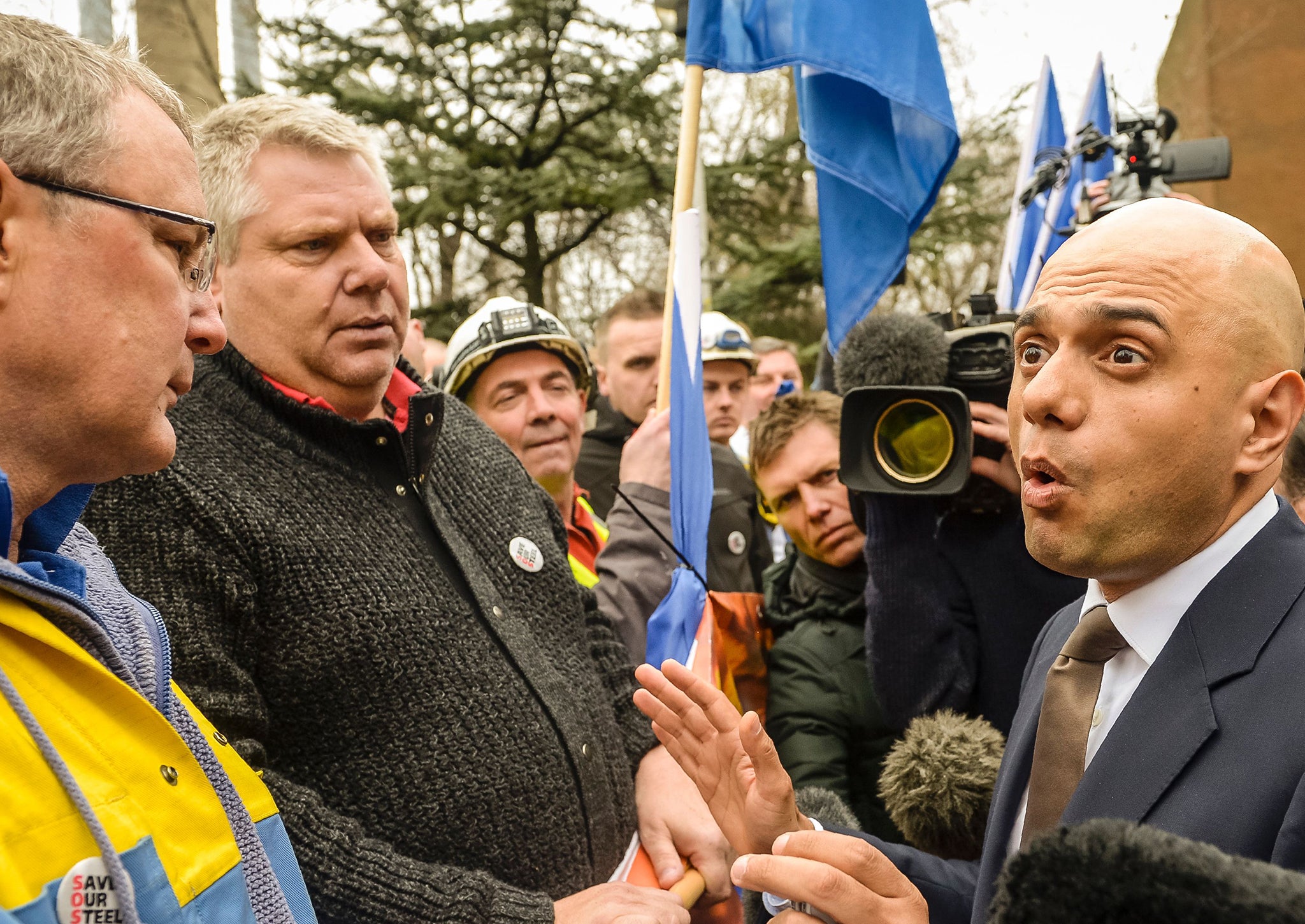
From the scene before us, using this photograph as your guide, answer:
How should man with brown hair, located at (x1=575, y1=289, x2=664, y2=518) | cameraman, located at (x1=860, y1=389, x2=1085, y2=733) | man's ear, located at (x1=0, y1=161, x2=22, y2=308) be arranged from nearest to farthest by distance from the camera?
man's ear, located at (x1=0, y1=161, x2=22, y2=308) < cameraman, located at (x1=860, y1=389, x2=1085, y2=733) < man with brown hair, located at (x1=575, y1=289, x2=664, y2=518)

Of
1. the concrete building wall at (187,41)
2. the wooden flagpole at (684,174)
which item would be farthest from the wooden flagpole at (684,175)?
the concrete building wall at (187,41)

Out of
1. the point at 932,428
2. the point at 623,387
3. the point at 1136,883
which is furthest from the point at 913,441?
the point at 623,387

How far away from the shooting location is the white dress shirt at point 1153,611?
1438mm

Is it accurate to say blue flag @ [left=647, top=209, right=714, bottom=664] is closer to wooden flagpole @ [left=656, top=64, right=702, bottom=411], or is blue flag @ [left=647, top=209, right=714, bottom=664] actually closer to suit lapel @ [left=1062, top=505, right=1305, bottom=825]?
wooden flagpole @ [left=656, top=64, right=702, bottom=411]

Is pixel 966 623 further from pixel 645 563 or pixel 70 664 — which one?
pixel 70 664

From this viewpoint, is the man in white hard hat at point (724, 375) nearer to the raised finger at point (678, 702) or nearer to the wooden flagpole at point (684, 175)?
the wooden flagpole at point (684, 175)

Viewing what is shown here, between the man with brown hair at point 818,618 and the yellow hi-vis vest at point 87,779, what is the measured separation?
179 centimetres

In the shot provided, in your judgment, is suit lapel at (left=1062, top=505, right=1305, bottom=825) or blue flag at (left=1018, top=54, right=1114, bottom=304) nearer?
suit lapel at (left=1062, top=505, right=1305, bottom=825)

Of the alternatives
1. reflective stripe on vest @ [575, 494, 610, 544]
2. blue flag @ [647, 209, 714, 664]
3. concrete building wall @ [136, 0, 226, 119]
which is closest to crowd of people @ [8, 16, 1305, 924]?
blue flag @ [647, 209, 714, 664]

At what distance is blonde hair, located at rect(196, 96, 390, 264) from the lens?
2.18m

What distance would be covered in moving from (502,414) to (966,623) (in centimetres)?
167

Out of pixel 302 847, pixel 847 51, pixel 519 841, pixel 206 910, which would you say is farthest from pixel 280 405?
pixel 847 51

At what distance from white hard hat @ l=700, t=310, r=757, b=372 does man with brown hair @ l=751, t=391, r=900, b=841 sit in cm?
160

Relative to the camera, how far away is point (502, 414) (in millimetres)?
3617
